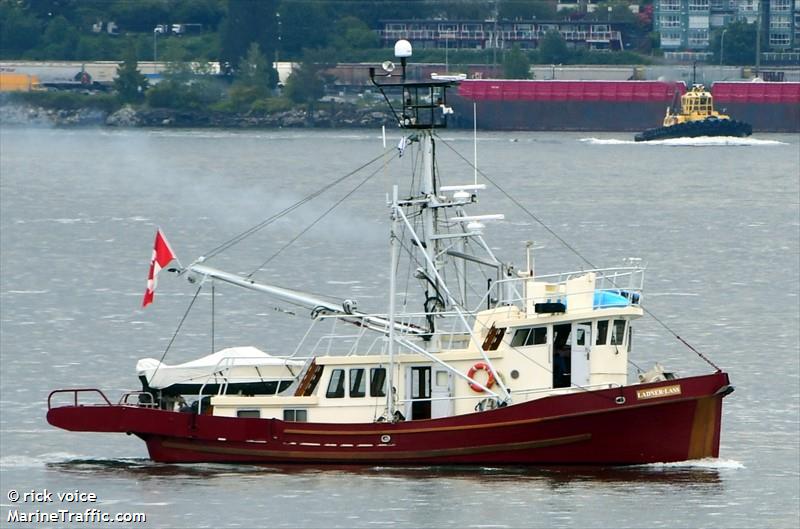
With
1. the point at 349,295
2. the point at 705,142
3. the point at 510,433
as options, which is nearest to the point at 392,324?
the point at 510,433

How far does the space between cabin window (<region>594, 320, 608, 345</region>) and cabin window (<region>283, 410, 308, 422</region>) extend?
5.87 metres

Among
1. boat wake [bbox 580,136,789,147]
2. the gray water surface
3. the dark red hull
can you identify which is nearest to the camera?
the gray water surface

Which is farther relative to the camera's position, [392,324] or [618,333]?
[618,333]

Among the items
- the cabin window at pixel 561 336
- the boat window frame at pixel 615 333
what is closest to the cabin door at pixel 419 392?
the cabin window at pixel 561 336

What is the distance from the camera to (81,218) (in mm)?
99438

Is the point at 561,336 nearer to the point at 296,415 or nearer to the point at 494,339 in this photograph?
the point at 494,339

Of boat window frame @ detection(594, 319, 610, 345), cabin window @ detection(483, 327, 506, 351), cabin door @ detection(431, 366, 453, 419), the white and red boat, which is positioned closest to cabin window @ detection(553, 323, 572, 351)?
the white and red boat

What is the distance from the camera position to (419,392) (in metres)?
40.0

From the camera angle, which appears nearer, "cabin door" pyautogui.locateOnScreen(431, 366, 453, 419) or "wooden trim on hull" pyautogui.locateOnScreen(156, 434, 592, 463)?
"wooden trim on hull" pyautogui.locateOnScreen(156, 434, 592, 463)

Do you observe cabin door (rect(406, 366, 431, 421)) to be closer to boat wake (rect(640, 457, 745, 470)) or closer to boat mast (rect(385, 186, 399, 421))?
boat mast (rect(385, 186, 399, 421))

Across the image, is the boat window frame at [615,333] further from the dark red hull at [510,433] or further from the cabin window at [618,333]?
the dark red hull at [510,433]

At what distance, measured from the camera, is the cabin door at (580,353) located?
1555 inches

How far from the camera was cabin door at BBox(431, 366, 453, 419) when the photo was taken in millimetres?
39781

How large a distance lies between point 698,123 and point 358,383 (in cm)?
14790
